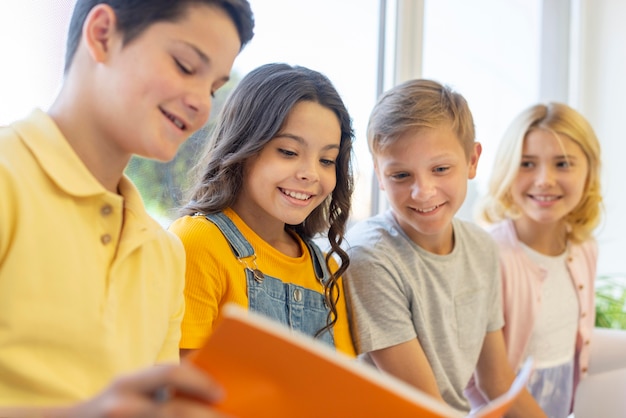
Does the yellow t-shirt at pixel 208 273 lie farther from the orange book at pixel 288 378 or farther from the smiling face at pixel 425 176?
the orange book at pixel 288 378

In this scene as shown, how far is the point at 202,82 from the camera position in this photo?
827mm

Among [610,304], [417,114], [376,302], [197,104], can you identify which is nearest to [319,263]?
[376,302]

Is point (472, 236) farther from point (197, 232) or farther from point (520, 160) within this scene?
point (197, 232)

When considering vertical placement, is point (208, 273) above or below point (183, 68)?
below

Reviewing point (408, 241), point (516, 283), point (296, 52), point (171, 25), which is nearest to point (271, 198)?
point (408, 241)

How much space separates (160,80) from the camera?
788 millimetres

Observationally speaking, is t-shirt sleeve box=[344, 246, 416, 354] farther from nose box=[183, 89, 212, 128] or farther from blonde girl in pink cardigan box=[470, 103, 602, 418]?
nose box=[183, 89, 212, 128]

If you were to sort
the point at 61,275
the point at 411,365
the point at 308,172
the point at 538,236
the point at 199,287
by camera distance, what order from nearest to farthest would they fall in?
the point at 61,275 < the point at 199,287 < the point at 308,172 < the point at 411,365 < the point at 538,236

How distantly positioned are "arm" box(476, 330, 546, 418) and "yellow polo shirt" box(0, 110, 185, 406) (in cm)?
98

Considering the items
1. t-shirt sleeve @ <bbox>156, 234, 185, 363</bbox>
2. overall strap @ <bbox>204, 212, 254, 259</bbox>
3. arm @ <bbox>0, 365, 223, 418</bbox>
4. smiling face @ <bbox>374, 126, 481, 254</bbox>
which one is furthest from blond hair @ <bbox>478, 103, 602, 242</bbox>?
arm @ <bbox>0, 365, 223, 418</bbox>

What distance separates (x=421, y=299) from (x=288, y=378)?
87cm

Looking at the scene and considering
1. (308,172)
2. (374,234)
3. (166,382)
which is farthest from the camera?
(374,234)

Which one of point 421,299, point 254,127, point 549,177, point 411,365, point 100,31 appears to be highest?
point 100,31

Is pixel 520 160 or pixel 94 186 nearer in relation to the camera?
pixel 94 186
